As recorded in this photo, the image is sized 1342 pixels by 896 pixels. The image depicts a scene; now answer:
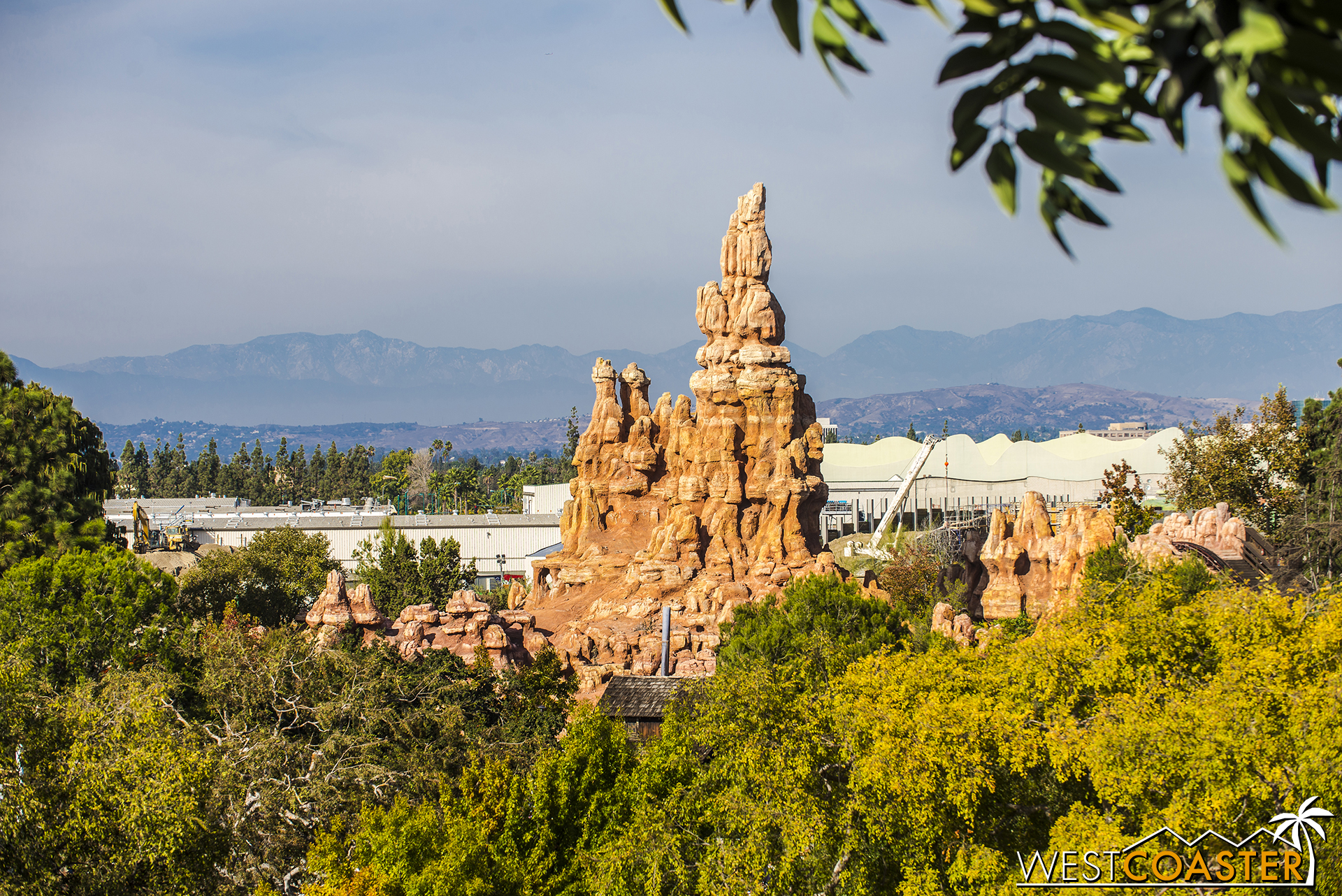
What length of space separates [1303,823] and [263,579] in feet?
124

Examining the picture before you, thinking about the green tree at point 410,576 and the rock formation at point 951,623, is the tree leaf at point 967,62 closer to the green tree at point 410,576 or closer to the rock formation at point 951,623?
the rock formation at point 951,623

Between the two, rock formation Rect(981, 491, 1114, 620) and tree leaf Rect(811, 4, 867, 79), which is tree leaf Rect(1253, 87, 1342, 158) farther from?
rock formation Rect(981, 491, 1114, 620)

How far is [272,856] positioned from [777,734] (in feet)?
27.1

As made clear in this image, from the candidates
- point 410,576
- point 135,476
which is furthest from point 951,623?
point 135,476

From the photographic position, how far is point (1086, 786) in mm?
14695

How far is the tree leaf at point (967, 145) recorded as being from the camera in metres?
2.64

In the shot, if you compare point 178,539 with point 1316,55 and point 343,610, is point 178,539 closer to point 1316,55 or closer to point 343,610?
point 343,610

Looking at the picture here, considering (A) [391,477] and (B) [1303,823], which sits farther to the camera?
(A) [391,477]

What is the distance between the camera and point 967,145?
8.67 feet

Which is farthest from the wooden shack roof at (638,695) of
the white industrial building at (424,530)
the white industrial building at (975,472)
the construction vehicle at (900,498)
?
the white industrial building at (975,472)

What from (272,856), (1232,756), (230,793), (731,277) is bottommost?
(272,856)

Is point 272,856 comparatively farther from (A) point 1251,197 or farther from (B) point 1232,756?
(A) point 1251,197

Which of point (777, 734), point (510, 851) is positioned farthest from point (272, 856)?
point (777, 734)

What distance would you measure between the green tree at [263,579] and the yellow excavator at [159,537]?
7.73 meters
